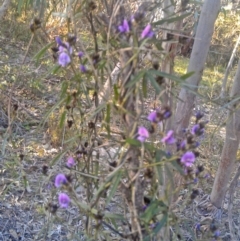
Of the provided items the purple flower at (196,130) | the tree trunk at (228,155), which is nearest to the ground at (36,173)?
the tree trunk at (228,155)

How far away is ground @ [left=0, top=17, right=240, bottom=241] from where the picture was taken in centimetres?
182

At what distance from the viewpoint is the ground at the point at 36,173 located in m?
1.82

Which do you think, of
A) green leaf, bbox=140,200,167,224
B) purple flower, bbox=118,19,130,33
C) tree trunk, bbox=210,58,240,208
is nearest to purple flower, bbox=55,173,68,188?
green leaf, bbox=140,200,167,224

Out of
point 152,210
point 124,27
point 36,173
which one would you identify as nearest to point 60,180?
point 152,210

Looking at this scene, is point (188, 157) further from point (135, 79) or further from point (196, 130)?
point (135, 79)

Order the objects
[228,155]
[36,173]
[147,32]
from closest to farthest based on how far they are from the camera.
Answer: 1. [147,32]
2. [228,155]
3. [36,173]

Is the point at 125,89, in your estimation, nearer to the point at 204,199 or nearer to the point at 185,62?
the point at 204,199

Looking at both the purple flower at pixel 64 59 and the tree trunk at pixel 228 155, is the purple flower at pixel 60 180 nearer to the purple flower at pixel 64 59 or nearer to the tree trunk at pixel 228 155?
the purple flower at pixel 64 59

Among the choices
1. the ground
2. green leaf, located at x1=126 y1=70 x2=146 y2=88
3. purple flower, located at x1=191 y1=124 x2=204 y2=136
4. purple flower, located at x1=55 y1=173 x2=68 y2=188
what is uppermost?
green leaf, located at x1=126 y1=70 x2=146 y2=88

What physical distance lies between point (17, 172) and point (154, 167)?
175cm

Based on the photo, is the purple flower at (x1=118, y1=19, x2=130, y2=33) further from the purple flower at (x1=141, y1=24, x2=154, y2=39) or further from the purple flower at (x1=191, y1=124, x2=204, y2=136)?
the purple flower at (x1=191, y1=124, x2=204, y2=136)

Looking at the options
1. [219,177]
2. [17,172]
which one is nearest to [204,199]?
[219,177]

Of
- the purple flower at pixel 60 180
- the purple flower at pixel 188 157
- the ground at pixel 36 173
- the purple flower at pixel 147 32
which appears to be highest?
the purple flower at pixel 147 32

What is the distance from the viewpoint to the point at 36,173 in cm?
280
